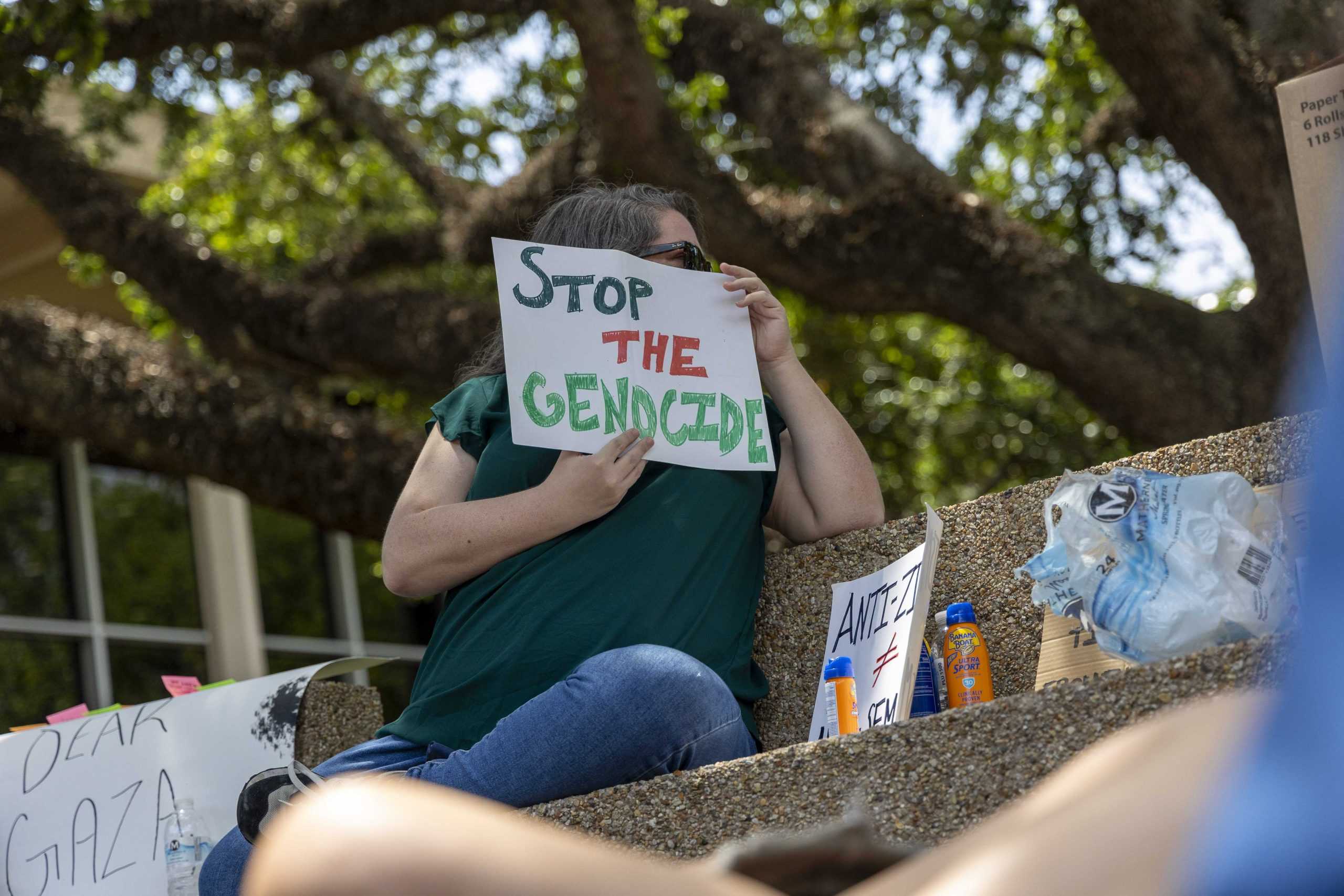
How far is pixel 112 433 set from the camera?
6562mm

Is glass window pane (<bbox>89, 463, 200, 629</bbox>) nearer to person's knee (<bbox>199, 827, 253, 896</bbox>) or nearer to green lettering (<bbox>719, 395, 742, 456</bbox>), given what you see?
person's knee (<bbox>199, 827, 253, 896</bbox>)

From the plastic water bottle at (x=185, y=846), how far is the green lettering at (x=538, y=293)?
1357 millimetres

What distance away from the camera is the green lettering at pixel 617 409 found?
2.69 meters

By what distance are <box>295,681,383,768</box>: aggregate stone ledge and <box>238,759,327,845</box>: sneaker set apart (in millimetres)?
1057

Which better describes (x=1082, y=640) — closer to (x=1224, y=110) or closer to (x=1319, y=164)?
(x=1319, y=164)

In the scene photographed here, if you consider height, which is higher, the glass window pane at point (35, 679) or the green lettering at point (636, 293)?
the green lettering at point (636, 293)

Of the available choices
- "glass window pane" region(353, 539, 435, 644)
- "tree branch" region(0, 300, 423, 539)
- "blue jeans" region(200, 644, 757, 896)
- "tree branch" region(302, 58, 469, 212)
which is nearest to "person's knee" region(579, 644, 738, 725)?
"blue jeans" region(200, 644, 757, 896)

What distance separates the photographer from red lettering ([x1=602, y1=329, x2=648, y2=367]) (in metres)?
2.73

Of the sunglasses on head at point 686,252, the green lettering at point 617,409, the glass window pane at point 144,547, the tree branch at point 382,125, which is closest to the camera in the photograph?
the green lettering at point 617,409

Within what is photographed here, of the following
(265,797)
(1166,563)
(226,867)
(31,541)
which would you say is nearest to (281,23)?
(226,867)

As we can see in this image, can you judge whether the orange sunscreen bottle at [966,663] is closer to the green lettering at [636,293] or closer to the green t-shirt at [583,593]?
the green t-shirt at [583,593]

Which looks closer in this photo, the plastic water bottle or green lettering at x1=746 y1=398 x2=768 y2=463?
green lettering at x1=746 y1=398 x2=768 y2=463

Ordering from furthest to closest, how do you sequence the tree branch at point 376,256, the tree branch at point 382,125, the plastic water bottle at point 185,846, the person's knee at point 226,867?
1. the tree branch at point 376,256
2. the tree branch at point 382,125
3. the plastic water bottle at point 185,846
4. the person's knee at point 226,867

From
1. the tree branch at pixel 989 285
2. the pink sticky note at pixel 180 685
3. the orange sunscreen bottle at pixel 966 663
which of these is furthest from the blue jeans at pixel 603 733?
the tree branch at pixel 989 285
